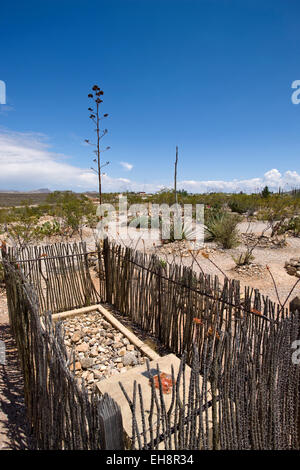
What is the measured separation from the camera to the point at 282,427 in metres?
1.53

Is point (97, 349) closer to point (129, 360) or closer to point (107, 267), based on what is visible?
point (129, 360)

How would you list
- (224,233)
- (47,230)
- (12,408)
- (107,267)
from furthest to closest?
(47,230) → (224,233) → (107,267) → (12,408)

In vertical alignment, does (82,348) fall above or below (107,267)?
below

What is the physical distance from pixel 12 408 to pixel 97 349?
0.97 m

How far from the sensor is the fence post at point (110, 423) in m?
1.04

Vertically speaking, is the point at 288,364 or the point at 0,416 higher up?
the point at 288,364

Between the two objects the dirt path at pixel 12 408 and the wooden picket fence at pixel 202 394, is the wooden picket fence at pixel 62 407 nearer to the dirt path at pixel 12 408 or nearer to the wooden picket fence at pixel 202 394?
the wooden picket fence at pixel 202 394

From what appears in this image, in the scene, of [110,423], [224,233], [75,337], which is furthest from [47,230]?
[110,423]

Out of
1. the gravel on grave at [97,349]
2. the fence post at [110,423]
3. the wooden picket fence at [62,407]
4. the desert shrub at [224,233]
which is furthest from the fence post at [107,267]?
the desert shrub at [224,233]

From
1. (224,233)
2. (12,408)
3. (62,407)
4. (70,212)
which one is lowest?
(12,408)

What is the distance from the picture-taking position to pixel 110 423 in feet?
3.46

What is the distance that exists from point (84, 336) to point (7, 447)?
1.43m

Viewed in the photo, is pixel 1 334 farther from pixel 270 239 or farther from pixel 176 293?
pixel 270 239
